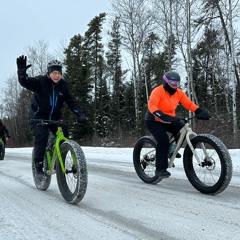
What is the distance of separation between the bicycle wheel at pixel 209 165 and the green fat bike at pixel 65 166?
173 centimetres

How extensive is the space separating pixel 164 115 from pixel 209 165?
0.96 metres

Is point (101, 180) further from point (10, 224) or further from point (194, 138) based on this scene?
point (10, 224)

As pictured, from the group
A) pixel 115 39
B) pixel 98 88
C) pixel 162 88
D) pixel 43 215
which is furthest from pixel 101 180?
pixel 98 88

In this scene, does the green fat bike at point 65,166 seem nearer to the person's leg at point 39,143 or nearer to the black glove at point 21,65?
the person's leg at point 39,143

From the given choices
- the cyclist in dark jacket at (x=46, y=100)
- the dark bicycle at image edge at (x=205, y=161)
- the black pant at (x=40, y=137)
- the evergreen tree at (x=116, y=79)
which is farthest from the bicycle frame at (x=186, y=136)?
the evergreen tree at (x=116, y=79)

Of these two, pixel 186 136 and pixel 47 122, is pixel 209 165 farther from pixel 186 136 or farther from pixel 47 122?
pixel 47 122

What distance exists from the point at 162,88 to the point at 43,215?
2.72 m

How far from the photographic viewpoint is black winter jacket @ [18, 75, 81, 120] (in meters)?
5.10

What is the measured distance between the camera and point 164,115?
207 inches

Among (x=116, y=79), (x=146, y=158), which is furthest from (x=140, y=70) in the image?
(x=146, y=158)

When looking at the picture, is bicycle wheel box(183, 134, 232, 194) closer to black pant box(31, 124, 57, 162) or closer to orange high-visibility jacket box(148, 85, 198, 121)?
orange high-visibility jacket box(148, 85, 198, 121)

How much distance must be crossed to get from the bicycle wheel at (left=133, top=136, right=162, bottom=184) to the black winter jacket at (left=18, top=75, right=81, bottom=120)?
1.55 m

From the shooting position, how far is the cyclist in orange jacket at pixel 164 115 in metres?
5.33

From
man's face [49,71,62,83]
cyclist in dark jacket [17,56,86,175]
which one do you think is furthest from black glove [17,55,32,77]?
man's face [49,71,62,83]
